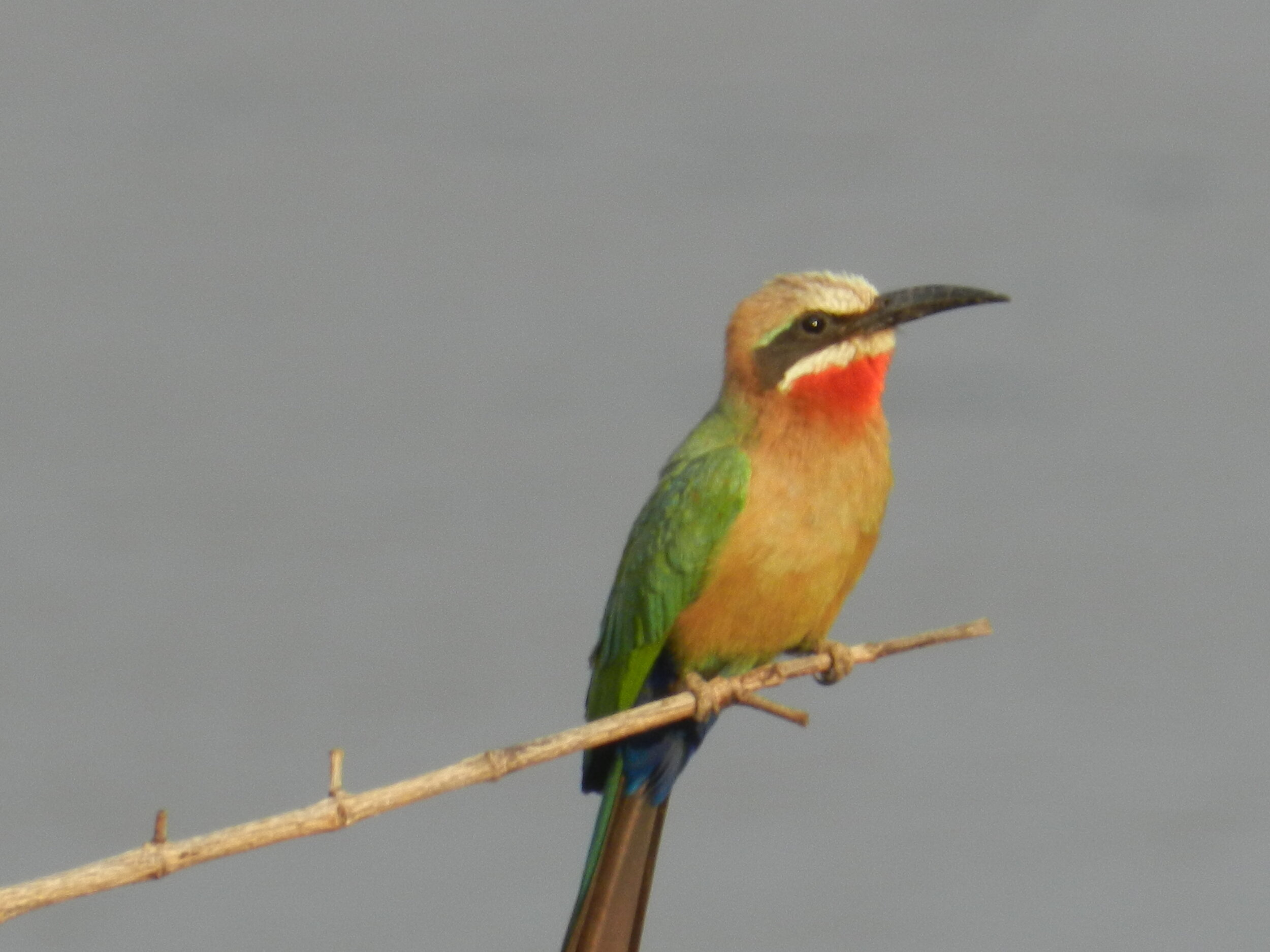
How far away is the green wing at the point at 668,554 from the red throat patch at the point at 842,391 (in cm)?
16

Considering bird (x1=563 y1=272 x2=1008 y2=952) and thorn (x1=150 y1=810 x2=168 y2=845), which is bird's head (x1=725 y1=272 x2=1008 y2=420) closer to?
bird (x1=563 y1=272 x2=1008 y2=952)

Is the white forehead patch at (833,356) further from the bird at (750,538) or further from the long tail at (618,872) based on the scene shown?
the long tail at (618,872)

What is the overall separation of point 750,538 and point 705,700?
31 cm

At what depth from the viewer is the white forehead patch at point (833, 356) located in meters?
3.29

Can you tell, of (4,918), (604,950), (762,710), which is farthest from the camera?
(604,950)

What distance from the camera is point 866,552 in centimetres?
332

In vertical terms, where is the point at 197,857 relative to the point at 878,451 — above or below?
below

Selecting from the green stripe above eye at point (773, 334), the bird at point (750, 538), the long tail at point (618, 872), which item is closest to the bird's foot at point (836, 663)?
the bird at point (750, 538)

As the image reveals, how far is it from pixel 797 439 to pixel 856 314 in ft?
0.88

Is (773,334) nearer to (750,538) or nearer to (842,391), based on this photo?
(842,391)

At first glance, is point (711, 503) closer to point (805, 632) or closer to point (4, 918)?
A: point (805, 632)

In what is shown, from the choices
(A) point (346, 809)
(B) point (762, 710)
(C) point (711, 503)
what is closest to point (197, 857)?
(A) point (346, 809)

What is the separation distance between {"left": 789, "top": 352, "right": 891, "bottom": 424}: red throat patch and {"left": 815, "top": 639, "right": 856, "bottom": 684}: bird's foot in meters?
0.42

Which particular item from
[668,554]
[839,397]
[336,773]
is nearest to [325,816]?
[336,773]
